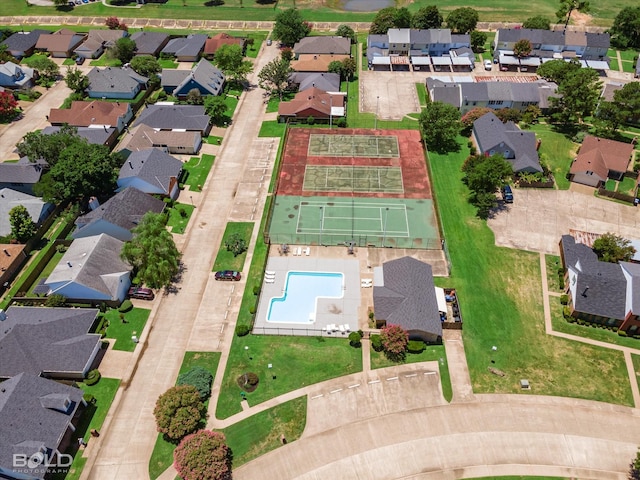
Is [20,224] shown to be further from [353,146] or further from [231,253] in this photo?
[353,146]

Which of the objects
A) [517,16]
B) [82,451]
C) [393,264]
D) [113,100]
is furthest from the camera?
[517,16]

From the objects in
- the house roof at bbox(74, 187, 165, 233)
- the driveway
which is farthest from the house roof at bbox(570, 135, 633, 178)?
the house roof at bbox(74, 187, 165, 233)

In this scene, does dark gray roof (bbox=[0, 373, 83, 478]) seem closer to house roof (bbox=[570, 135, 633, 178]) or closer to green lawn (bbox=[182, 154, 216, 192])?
green lawn (bbox=[182, 154, 216, 192])

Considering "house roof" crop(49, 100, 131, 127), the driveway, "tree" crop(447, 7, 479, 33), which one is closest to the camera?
the driveway

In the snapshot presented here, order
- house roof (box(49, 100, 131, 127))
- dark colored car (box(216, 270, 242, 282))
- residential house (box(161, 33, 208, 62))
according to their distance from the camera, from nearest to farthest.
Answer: dark colored car (box(216, 270, 242, 282)), house roof (box(49, 100, 131, 127)), residential house (box(161, 33, 208, 62))

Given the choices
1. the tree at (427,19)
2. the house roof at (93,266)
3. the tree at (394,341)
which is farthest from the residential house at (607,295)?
the tree at (427,19)

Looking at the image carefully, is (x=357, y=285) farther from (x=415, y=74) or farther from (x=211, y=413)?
(x=415, y=74)

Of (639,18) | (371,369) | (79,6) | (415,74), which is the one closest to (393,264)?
(371,369)
